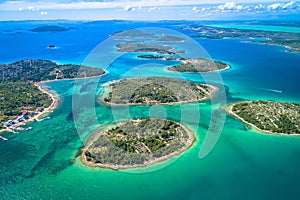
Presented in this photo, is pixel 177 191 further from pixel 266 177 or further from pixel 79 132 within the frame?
pixel 79 132

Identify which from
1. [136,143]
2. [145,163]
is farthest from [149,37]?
[145,163]

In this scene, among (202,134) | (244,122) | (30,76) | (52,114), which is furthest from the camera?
(30,76)

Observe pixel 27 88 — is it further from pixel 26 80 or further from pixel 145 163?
pixel 145 163

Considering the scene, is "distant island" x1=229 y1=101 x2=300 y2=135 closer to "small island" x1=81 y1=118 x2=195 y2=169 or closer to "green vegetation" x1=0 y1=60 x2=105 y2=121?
"small island" x1=81 y1=118 x2=195 y2=169

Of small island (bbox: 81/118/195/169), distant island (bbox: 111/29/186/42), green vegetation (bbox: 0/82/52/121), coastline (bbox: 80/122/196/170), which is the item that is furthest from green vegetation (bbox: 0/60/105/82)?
distant island (bbox: 111/29/186/42)

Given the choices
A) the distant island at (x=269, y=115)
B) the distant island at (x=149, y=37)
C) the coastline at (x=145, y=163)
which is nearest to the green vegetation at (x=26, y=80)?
the coastline at (x=145, y=163)

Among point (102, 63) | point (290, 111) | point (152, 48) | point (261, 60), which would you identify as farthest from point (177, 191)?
point (152, 48)
